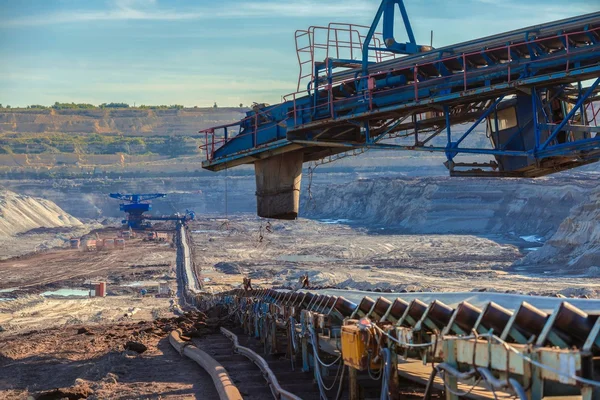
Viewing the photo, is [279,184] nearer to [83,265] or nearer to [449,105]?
[449,105]

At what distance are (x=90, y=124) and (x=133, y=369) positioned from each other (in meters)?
188

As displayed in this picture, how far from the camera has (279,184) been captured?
1914 centimetres

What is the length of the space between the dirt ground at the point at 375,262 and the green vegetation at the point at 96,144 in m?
96.2

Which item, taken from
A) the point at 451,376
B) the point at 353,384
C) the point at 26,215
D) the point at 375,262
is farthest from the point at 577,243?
the point at 26,215

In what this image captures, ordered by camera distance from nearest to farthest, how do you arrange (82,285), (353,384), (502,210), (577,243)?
1. (353,384)
2. (577,243)
3. (82,285)
4. (502,210)

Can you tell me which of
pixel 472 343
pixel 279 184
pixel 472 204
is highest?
pixel 279 184

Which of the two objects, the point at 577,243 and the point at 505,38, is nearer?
the point at 505,38

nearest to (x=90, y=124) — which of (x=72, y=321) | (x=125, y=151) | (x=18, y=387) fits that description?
(x=125, y=151)

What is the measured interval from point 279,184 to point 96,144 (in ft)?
522

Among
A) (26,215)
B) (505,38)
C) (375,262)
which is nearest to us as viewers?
(505,38)

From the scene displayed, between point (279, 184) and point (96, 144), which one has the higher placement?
point (96, 144)

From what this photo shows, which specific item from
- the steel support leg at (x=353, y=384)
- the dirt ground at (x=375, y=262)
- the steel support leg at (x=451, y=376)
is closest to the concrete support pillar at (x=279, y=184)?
the dirt ground at (x=375, y=262)

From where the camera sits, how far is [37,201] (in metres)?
106

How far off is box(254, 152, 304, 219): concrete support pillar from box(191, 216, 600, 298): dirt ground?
15.9 ft
